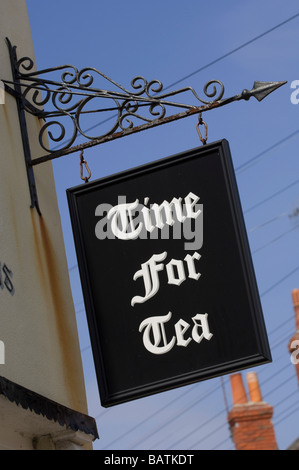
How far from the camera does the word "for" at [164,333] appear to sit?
16.6ft

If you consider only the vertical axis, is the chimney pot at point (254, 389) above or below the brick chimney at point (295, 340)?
below

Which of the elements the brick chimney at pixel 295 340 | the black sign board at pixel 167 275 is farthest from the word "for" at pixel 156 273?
the brick chimney at pixel 295 340

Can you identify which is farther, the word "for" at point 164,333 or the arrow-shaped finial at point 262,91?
the arrow-shaped finial at point 262,91

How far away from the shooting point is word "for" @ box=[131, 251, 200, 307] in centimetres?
523

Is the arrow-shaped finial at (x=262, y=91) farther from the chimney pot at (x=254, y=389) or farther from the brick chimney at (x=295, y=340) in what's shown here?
the chimney pot at (x=254, y=389)

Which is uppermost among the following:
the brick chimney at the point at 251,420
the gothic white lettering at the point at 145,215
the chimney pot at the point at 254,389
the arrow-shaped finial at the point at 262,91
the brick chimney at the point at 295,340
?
the arrow-shaped finial at the point at 262,91

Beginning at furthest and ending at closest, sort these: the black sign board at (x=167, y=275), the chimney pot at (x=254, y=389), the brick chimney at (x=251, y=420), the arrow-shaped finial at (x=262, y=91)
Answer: the chimney pot at (x=254, y=389) < the brick chimney at (x=251, y=420) < the arrow-shaped finial at (x=262, y=91) < the black sign board at (x=167, y=275)

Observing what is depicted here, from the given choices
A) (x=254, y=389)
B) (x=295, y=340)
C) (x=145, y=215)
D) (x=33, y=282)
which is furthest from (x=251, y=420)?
(x=145, y=215)

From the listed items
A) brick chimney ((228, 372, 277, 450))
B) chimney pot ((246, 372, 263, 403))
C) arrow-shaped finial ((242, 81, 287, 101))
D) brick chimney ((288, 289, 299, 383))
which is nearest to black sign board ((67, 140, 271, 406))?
arrow-shaped finial ((242, 81, 287, 101))

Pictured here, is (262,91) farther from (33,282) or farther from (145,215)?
(33,282)

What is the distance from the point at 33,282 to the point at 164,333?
1050 mm

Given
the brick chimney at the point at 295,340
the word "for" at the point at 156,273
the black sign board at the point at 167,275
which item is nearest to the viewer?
the black sign board at the point at 167,275

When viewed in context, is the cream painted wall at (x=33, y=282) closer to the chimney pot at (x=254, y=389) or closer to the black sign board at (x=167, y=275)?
the black sign board at (x=167, y=275)

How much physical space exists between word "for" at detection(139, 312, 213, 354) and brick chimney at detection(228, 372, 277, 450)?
1409cm
